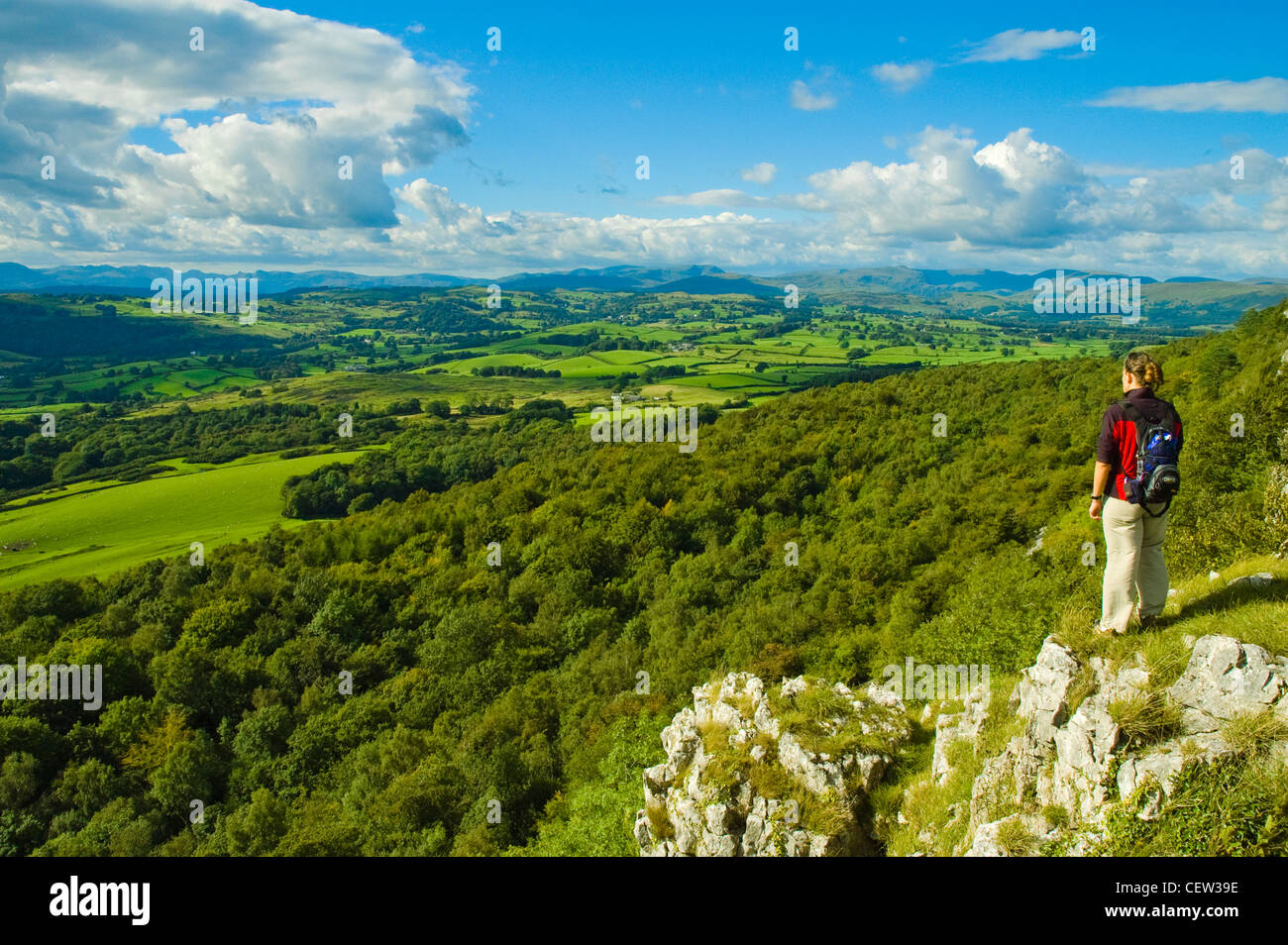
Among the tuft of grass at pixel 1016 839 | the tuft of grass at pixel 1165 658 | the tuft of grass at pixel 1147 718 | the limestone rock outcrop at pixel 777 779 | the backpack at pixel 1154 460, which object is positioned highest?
the backpack at pixel 1154 460

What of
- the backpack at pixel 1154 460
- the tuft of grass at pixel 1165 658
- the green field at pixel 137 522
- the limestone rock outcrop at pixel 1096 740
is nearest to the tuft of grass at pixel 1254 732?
the limestone rock outcrop at pixel 1096 740

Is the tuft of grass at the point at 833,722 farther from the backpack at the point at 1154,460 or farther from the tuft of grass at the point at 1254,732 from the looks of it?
the backpack at the point at 1154,460

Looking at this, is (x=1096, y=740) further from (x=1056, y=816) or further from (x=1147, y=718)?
(x=1056, y=816)

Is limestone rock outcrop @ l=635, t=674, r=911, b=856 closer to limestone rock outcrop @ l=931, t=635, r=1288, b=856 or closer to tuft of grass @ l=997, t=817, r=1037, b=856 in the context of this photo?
limestone rock outcrop @ l=931, t=635, r=1288, b=856

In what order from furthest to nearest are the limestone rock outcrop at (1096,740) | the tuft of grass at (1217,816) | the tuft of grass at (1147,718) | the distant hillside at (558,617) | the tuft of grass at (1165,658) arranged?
the distant hillside at (558,617) < the tuft of grass at (1165,658) < the tuft of grass at (1147,718) < the limestone rock outcrop at (1096,740) < the tuft of grass at (1217,816)

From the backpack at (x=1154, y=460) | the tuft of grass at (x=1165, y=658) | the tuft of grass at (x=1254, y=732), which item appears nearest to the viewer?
the tuft of grass at (x=1254, y=732)

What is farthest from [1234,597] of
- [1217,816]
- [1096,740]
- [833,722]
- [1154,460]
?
[833,722]

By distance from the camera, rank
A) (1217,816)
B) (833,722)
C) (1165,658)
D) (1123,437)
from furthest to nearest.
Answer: (833,722), (1123,437), (1165,658), (1217,816)
